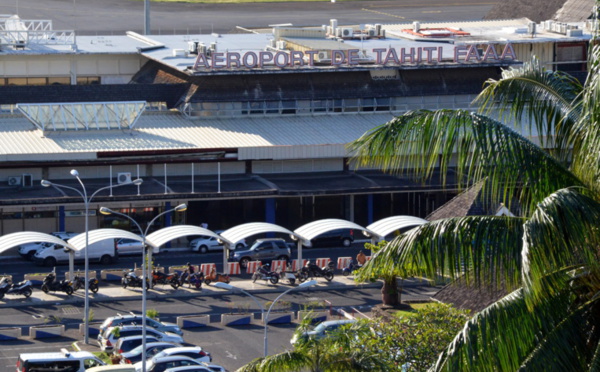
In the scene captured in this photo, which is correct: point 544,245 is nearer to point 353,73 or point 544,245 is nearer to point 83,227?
point 83,227

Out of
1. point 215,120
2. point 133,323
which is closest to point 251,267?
point 133,323

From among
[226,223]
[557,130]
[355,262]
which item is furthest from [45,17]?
[557,130]

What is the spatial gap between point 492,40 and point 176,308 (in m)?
47.4

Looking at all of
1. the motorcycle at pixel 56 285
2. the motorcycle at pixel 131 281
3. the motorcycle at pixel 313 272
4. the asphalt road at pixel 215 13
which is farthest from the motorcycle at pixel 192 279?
the asphalt road at pixel 215 13

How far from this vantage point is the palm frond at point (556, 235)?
17594 mm

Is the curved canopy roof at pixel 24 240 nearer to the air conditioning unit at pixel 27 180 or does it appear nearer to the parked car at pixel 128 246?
the parked car at pixel 128 246

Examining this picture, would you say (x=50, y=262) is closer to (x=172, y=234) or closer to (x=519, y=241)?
(x=172, y=234)

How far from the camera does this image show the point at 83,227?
74.7m

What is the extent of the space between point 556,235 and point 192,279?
46855 millimetres

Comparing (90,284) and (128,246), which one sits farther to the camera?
(128,246)

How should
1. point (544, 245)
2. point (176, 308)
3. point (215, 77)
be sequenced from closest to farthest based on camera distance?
point (544, 245) < point (176, 308) < point (215, 77)

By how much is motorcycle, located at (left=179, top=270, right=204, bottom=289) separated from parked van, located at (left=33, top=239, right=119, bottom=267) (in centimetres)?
700

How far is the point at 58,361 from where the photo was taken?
156 ft

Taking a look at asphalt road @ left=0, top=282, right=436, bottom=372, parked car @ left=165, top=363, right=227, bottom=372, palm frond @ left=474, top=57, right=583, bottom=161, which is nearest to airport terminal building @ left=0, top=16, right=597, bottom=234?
asphalt road @ left=0, top=282, right=436, bottom=372
